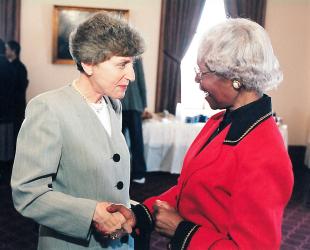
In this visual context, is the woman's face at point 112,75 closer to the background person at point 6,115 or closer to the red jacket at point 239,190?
the red jacket at point 239,190

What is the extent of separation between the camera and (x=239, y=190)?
→ 117cm

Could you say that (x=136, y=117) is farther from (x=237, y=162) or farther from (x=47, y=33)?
(x=237, y=162)

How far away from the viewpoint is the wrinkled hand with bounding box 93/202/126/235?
1.37 metres

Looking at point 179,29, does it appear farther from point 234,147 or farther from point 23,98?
point 234,147

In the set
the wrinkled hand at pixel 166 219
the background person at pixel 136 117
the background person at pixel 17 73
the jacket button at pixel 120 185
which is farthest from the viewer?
the background person at pixel 17 73

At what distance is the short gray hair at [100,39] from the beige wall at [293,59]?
17.4ft

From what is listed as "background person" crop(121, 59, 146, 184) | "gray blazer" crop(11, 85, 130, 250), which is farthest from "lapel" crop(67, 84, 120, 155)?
"background person" crop(121, 59, 146, 184)

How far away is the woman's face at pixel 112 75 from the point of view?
148cm

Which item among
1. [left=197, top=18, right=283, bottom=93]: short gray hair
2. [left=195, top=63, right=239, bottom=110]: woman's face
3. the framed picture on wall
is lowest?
[left=195, top=63, right=239, bottom=110]: woman's face

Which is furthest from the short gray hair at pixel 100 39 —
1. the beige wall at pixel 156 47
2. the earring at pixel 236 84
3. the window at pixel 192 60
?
the window at pixel 192 60

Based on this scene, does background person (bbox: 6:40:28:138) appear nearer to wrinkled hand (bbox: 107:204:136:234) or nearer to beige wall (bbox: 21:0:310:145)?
beige wall (bbox: 21:0:310:145)

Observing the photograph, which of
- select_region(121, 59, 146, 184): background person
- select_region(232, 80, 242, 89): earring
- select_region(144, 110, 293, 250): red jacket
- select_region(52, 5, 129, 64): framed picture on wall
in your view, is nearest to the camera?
select_region(144, 110, 293, 250): red jacket

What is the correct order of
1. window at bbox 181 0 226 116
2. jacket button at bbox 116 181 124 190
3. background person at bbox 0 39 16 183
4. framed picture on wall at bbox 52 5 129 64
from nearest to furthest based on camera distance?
jacket button at bbox 116 181 124 190, background person at bbox 0 39 16 183, framed picture on wall at bbox 52 5 129 64, window at bbox 181 0 226 116

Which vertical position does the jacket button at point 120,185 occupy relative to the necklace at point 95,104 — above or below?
below
